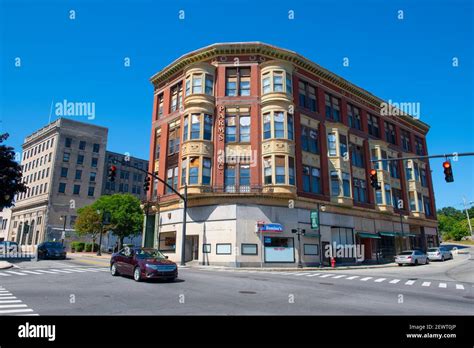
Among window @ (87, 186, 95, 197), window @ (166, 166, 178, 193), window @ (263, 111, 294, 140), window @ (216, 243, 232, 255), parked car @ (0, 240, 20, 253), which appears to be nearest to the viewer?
window @ (216, 243, 232, 255)

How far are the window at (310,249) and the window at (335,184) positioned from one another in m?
6.78

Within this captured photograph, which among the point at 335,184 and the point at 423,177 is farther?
the point at 423,177

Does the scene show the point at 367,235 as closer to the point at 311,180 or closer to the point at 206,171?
the point at 311,180

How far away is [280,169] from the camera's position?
30391 millimetres

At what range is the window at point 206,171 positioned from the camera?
3072 centimetres

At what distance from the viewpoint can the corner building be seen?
1163 inches

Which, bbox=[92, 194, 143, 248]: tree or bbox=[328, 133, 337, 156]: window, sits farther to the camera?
bbox=[92, 194, 143, 248]: tree

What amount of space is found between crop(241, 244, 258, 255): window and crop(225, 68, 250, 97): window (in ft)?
49.7

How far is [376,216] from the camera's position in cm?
4022

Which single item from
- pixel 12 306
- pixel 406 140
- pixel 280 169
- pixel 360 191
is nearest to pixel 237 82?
pixel 280 169

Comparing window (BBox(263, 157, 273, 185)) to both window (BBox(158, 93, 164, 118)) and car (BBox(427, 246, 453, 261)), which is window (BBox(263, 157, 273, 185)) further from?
car (BBox(427, 246, 453, 261))

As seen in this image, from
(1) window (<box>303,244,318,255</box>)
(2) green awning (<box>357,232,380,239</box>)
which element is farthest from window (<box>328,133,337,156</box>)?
(1) window (<box>303,244,318,255</box>)

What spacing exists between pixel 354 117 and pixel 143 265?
1388 inches

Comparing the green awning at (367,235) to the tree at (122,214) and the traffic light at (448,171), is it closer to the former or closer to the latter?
the traffic light at (448,171)
